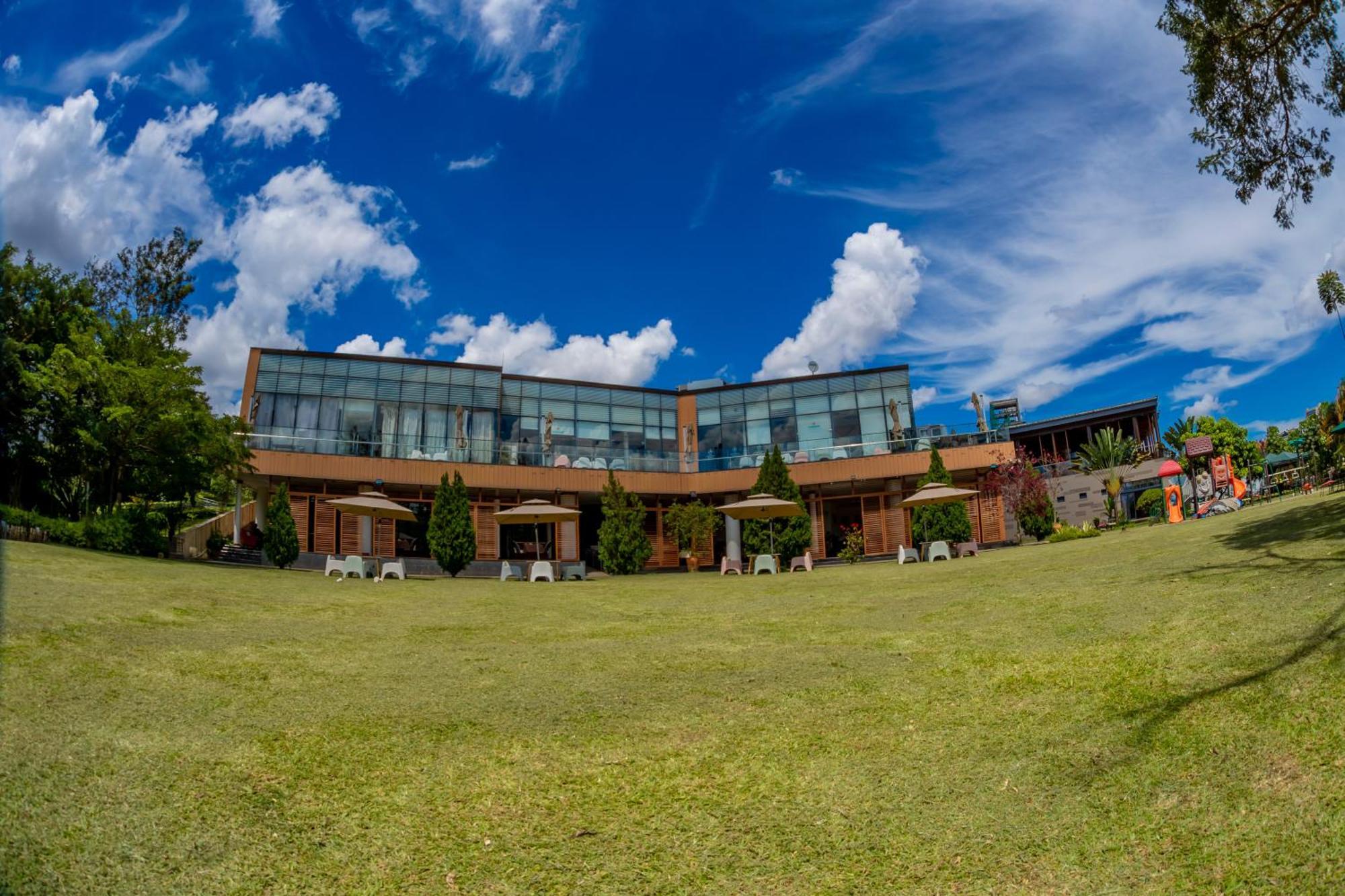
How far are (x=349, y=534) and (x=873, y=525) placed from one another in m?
19.5

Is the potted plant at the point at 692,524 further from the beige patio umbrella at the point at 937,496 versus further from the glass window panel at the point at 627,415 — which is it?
the glass window panel at the point at 627,415

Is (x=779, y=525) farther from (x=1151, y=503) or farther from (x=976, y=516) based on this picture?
(x=1151, y=503)

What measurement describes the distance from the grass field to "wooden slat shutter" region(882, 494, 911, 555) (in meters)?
21.0

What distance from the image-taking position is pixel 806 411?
120 feet

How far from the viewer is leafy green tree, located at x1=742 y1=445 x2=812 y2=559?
2578 cm

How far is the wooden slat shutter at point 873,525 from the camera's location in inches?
1216

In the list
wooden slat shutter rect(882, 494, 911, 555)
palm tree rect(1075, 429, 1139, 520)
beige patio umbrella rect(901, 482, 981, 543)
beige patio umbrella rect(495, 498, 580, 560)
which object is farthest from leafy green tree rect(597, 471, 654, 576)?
palm tree rect(1075, 429, 1139, 520)

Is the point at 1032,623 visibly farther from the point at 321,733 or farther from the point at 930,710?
the point at 321,733

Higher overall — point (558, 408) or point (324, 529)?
point (558, 408)

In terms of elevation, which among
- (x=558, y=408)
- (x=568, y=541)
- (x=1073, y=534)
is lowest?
(x=1073, y=534)

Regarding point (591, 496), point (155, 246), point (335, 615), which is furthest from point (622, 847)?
point (155, 246)

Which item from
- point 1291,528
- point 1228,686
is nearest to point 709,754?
point 1228,686

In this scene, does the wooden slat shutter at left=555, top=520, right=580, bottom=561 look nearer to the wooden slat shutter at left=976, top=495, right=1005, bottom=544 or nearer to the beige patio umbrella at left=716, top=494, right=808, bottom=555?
the beige patio umbrella at left=716, top=494, right=808, bottom=555

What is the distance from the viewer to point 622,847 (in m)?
4.71
